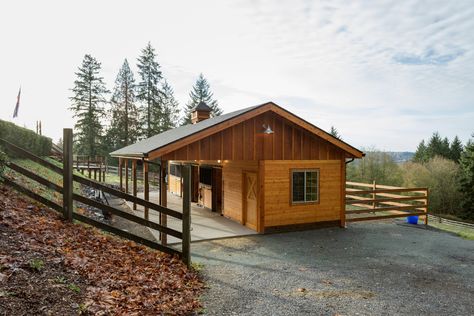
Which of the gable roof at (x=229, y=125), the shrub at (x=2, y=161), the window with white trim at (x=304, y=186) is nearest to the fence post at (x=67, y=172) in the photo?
the shrub at (x=2, y=161)

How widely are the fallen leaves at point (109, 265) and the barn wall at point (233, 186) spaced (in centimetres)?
552

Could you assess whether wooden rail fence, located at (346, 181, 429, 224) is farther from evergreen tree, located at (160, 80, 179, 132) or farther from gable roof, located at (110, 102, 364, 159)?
evergreen tree, located at (160, 80, 179, 132)

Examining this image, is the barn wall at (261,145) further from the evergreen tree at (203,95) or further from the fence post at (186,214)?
the evergreen tree at (203,95)

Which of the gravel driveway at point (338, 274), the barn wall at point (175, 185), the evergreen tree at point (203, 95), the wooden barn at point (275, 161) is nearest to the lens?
the gravel driveway at point (338, 274)

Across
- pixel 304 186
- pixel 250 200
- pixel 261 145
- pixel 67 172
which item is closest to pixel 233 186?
pixel 250 200

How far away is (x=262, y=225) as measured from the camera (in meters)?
10.2

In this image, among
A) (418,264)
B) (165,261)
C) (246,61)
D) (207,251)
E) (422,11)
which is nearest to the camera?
(165,261)

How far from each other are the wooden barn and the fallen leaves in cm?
339

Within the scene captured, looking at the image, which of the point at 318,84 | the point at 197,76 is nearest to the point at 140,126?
the point at 197,76

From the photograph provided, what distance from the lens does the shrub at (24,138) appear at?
1353 centimetres

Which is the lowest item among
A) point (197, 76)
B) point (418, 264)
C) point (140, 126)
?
point (418, 264)

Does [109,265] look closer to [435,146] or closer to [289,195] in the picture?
[289,195]

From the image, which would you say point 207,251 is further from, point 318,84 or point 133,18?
point 318,84

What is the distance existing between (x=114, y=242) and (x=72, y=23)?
6316mm
